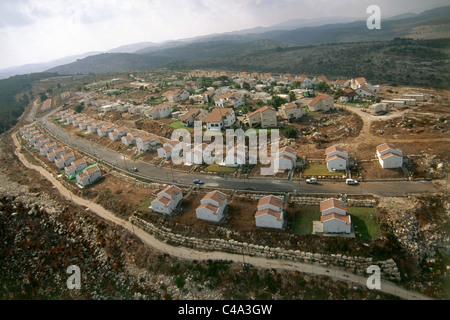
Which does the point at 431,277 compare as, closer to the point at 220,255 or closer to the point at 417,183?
the point at 417,183

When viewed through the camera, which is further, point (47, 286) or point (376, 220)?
point (47, 286)

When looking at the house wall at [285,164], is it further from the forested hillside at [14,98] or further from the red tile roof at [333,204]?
the forested hillside at [14,98]

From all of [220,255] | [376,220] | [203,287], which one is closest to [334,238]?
[376,220]

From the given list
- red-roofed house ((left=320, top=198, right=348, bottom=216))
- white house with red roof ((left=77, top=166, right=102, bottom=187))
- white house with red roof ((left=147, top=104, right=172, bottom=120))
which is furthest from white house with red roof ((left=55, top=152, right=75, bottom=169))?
red-roofed house ((left=320, top=198, right=348, bottom=216))

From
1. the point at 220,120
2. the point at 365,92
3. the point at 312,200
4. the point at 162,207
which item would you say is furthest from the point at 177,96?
the point at 312,200

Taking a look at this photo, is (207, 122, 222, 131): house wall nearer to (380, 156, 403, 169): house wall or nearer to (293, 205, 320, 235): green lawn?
(293, 205, 320, 235): green lawn

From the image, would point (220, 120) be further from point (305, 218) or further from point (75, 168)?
point (305, 218)
